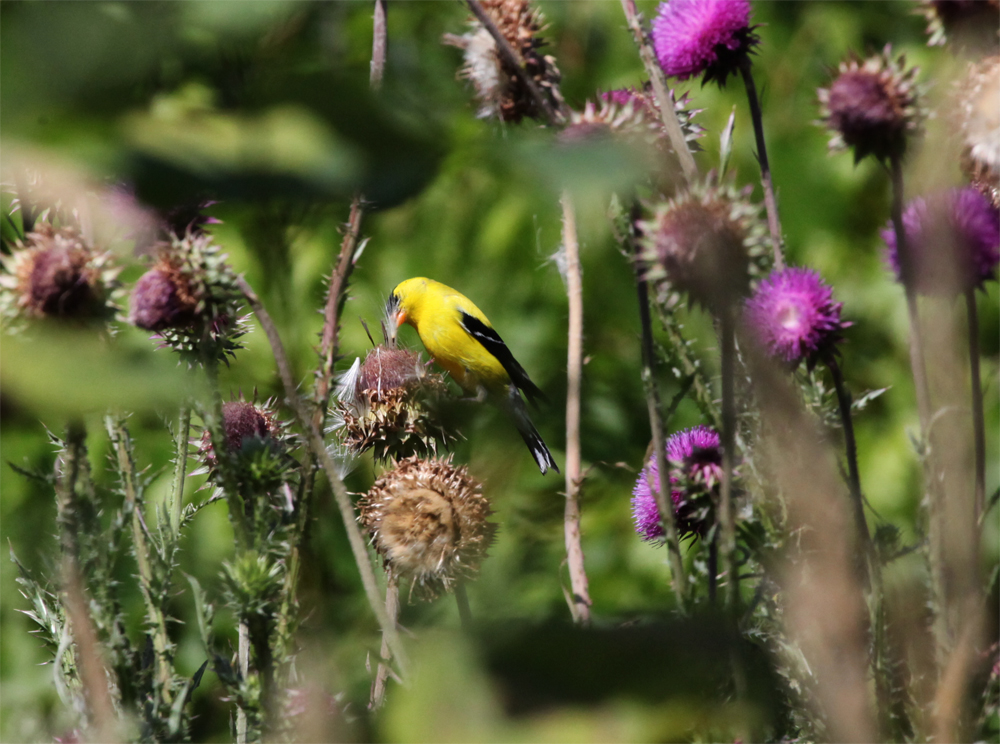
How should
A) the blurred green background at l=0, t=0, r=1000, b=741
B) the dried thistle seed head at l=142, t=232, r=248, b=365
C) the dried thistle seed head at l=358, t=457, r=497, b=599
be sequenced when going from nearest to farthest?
1. the blurred green background at l=0, t=0, r=1000, b=741
2. the dried thistle seed head at l=142, t=232, r=248, b=365
3. the dried thistle seed head at l=358, t=457, r=497, b=599

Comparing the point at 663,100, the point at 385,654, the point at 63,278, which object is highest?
the point at 663,100

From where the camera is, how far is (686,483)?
400 millimetres

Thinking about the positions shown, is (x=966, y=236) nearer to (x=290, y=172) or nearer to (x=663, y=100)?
(x=663, y=100)

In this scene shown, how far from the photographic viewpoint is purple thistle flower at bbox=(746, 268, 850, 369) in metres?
0.39

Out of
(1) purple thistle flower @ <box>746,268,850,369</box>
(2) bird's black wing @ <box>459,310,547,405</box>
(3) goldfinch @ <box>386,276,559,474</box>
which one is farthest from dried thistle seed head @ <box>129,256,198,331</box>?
(3) goldfinch @ <box>386,276,559,474</box>

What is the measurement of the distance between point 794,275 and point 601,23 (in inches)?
32.9

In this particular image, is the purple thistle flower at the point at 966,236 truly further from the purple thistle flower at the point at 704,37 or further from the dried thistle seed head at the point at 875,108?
the purple thistle flower at the point at 704,37

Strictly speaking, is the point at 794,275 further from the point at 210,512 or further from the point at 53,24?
the point at 210,512

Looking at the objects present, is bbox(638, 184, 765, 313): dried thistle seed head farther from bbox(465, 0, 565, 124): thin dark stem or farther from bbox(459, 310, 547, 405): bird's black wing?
bbox(459, 310, 547, 405): bird's black wing

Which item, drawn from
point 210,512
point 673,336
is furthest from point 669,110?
point 210,512

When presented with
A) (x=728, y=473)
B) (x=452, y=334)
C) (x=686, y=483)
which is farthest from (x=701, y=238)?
(x=452, y=334)

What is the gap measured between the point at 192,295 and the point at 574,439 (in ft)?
0.52

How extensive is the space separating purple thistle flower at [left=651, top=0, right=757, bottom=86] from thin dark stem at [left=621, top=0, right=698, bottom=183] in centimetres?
8

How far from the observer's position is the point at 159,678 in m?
0.36
